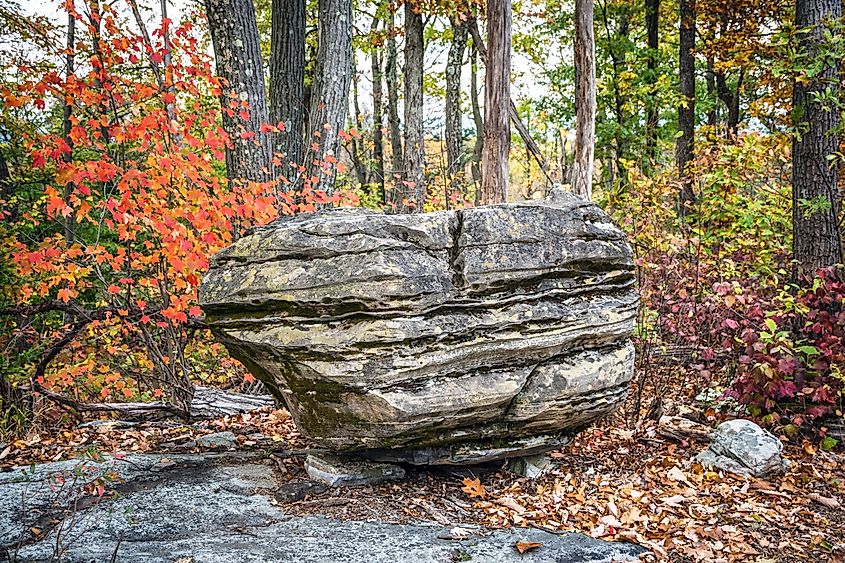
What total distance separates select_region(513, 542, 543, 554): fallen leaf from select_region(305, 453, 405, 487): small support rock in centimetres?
128

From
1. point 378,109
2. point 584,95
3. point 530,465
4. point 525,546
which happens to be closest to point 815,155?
point 584,95

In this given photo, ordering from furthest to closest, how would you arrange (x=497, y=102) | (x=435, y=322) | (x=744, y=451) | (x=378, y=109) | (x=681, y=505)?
(x=378, y=109), (x=497, y=102), (x=744, y=451), (x=681, y=505), (x=435, y=322)

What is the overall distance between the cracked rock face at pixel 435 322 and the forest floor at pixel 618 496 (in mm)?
337

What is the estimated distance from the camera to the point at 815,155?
5816mm

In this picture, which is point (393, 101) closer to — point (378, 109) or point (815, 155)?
point (378, 109)

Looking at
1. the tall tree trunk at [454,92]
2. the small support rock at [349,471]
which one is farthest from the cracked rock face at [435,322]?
the tall tree trunk at [454,92]

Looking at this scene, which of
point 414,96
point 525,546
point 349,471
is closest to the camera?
point 525,546

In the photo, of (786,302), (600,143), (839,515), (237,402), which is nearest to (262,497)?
(237,402)

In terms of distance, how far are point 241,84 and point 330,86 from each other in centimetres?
106

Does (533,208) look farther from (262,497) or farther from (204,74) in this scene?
(204,74)

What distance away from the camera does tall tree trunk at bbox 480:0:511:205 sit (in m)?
7.02

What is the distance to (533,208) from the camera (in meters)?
4.53

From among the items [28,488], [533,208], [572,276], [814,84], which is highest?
[814,84]

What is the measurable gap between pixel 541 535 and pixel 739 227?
5.68 m
